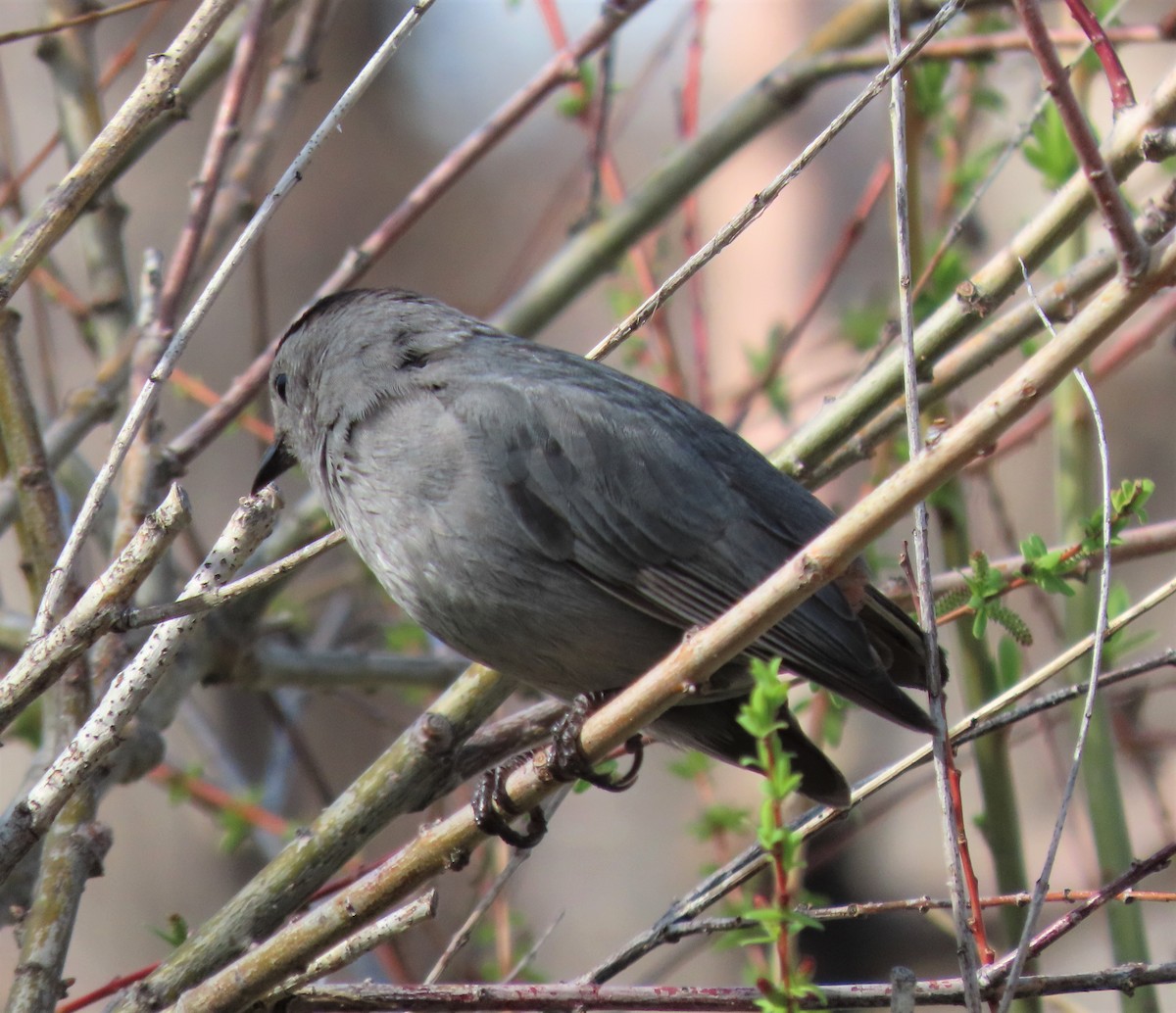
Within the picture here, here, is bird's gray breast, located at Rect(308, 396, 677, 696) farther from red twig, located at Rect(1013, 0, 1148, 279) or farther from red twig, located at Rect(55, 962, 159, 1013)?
red twig, located at Rect(1013, 0, 1148, 279)

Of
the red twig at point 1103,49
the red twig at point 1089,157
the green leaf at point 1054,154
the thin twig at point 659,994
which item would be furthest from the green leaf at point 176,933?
the green leaf at point 1054,154

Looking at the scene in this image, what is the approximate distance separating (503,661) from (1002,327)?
54.2 inches

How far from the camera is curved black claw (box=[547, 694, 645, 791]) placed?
7.23ft

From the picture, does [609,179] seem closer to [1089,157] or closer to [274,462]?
[274,462]

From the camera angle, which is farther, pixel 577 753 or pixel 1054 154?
pixel 1054 154

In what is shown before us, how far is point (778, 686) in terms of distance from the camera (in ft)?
5.09

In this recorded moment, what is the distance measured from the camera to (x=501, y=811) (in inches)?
96.1

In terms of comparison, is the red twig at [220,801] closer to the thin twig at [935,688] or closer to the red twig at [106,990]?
the red twig at [106,990]

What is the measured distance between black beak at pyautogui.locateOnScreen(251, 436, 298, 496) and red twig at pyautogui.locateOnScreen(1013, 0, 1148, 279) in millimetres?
2506

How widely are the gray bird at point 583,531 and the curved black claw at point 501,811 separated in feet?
0.76

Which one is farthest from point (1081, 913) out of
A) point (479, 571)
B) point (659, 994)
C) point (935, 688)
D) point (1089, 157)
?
point (479, 571)

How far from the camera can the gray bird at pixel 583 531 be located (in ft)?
8.79

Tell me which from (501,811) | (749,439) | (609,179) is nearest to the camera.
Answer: (501,811)

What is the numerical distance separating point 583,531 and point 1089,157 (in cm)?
147
